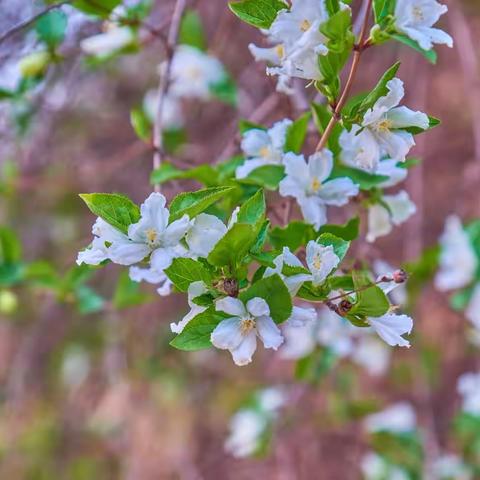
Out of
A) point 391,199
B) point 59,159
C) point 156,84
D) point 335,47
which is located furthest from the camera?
point 156,84

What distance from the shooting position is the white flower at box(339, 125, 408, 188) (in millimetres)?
912

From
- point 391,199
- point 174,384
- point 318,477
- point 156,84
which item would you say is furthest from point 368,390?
point 391,199

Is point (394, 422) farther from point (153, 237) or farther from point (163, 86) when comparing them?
point (153, 237)

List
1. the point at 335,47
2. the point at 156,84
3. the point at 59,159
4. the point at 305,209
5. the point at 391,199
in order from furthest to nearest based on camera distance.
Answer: the point at 156,84
the point at 59,159
the point at 391,199
the point at 305,209
the point at 335,47

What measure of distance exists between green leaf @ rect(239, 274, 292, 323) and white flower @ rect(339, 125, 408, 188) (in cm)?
21

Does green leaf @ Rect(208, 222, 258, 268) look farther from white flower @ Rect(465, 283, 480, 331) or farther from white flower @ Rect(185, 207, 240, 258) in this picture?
white flower @ Rect(465, 283, 480, 331)

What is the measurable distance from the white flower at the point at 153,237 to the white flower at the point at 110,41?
0.80m

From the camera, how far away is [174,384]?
2916mm

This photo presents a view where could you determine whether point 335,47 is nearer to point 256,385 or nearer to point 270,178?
point 270,178

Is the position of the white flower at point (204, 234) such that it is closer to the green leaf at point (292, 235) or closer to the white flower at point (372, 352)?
the green leaf at point (292, 235)

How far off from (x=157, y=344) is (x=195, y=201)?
1.96m

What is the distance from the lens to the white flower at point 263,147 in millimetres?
1090

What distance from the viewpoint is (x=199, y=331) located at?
2.80 ft

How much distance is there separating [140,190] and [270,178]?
1782 millimetres
